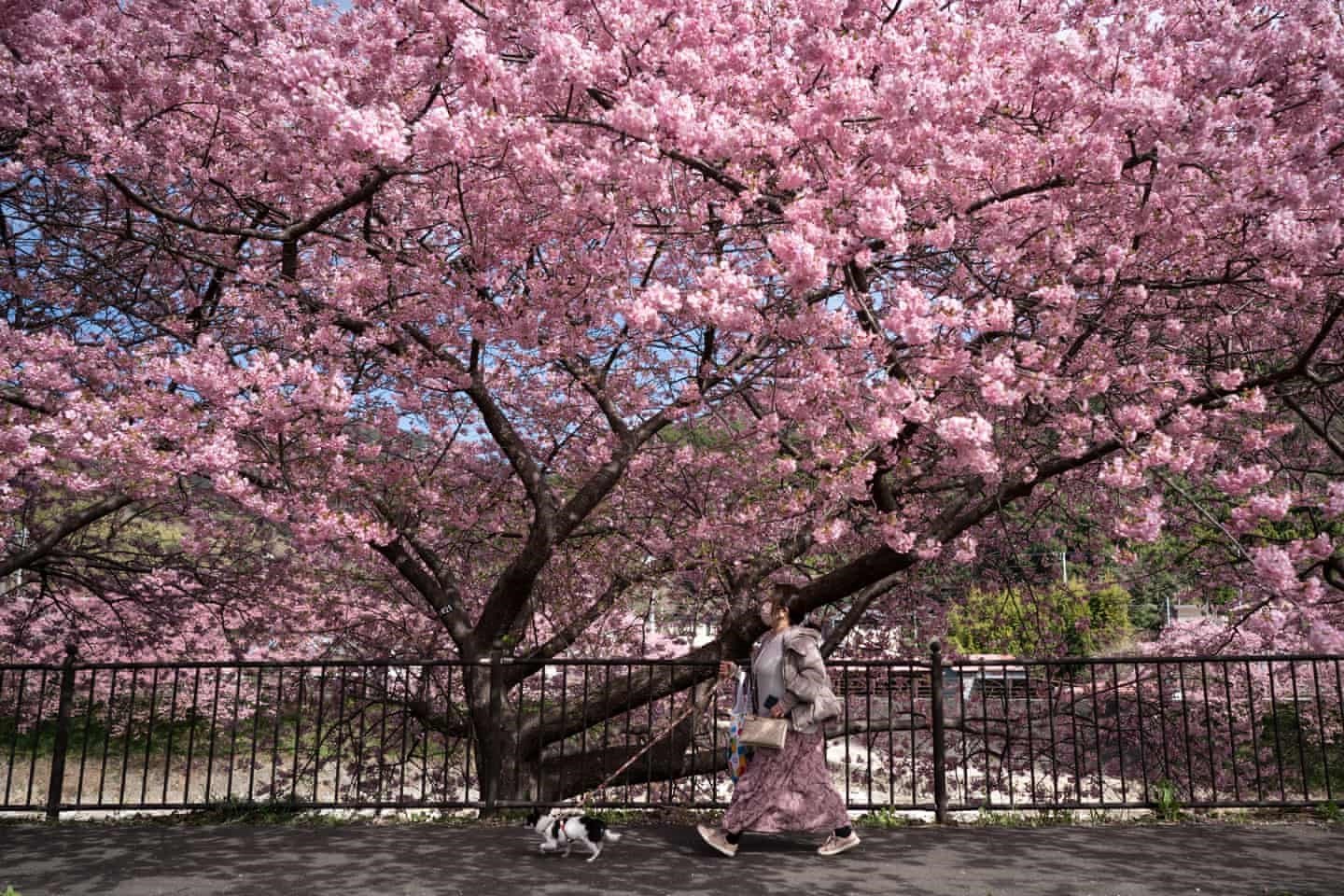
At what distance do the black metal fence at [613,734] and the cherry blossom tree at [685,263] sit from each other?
3.08 ft

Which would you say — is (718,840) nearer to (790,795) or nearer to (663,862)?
(663,862)

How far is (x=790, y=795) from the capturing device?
→ 601cm

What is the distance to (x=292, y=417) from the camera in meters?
7.28

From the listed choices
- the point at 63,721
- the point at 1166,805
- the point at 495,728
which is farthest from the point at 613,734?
the point at 1166,805

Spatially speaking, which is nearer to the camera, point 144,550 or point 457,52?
point 457,52

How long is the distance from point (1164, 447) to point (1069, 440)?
3.47 feet

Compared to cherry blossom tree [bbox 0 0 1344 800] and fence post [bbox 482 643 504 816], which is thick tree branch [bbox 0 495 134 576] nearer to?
cherry blossom tree [bbox 0 0 1344 800]

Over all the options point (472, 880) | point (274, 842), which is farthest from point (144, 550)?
point (472, 880)

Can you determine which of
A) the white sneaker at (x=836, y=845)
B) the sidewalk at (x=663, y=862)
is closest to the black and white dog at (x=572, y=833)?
the sidewalk at (x=663, y=862)

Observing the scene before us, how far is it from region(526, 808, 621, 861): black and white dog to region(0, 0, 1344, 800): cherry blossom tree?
2494 mm

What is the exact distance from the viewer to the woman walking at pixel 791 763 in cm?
592

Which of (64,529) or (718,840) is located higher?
(64,529)

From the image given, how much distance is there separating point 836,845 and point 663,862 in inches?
44.2

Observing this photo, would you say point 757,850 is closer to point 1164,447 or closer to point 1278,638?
point 1164,447
